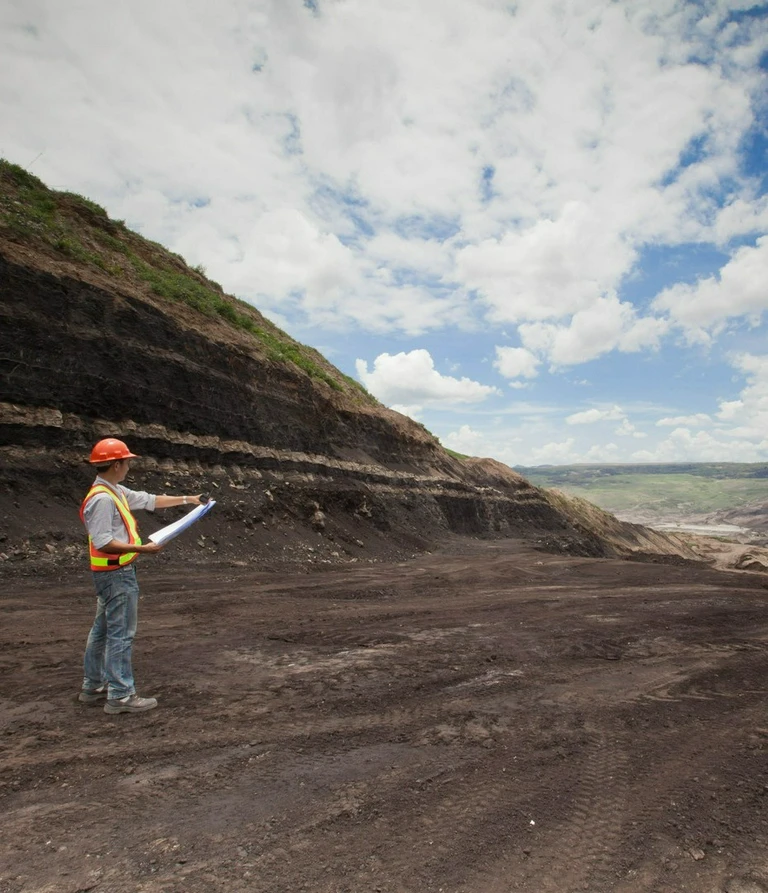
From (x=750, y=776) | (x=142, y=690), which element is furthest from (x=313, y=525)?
(x=750, y=776)

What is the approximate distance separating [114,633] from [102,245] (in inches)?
785

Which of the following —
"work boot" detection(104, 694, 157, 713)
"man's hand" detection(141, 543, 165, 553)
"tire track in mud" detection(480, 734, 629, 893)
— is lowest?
"tire track in mud" detection(480, 734, 629, 893)

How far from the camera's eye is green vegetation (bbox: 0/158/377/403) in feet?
54.5

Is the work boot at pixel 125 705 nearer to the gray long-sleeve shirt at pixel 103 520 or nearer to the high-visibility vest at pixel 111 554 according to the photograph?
the high-visibility vest at pixel 111 554

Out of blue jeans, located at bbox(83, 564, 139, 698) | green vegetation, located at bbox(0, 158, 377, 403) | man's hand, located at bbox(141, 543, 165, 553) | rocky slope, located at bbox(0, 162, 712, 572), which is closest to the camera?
man's hand, located at bbox(141, 543, 165, 553)

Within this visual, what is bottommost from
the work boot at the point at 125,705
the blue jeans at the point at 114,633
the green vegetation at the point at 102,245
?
the work boot at the point at 125,705

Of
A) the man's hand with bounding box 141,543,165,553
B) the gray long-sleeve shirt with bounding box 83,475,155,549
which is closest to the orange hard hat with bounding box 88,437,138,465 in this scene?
the gray long-sleeve shirt with bounding box 83,475,155,549

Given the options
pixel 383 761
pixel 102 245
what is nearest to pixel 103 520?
pixel 383 761

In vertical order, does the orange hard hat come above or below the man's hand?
above

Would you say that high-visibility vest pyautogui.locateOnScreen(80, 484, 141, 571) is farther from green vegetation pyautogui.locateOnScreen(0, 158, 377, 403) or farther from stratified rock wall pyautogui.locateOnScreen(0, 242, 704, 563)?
green vegetation pyautogui.locateOnScreen(0, 158, 377, 403)

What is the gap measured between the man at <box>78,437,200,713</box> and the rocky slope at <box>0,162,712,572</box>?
7805 mm

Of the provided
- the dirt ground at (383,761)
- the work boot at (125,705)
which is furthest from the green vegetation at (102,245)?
the work boot at (125,705)

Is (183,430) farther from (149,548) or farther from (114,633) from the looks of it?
(149,548)

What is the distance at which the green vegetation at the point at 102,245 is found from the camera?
16.6 meters
